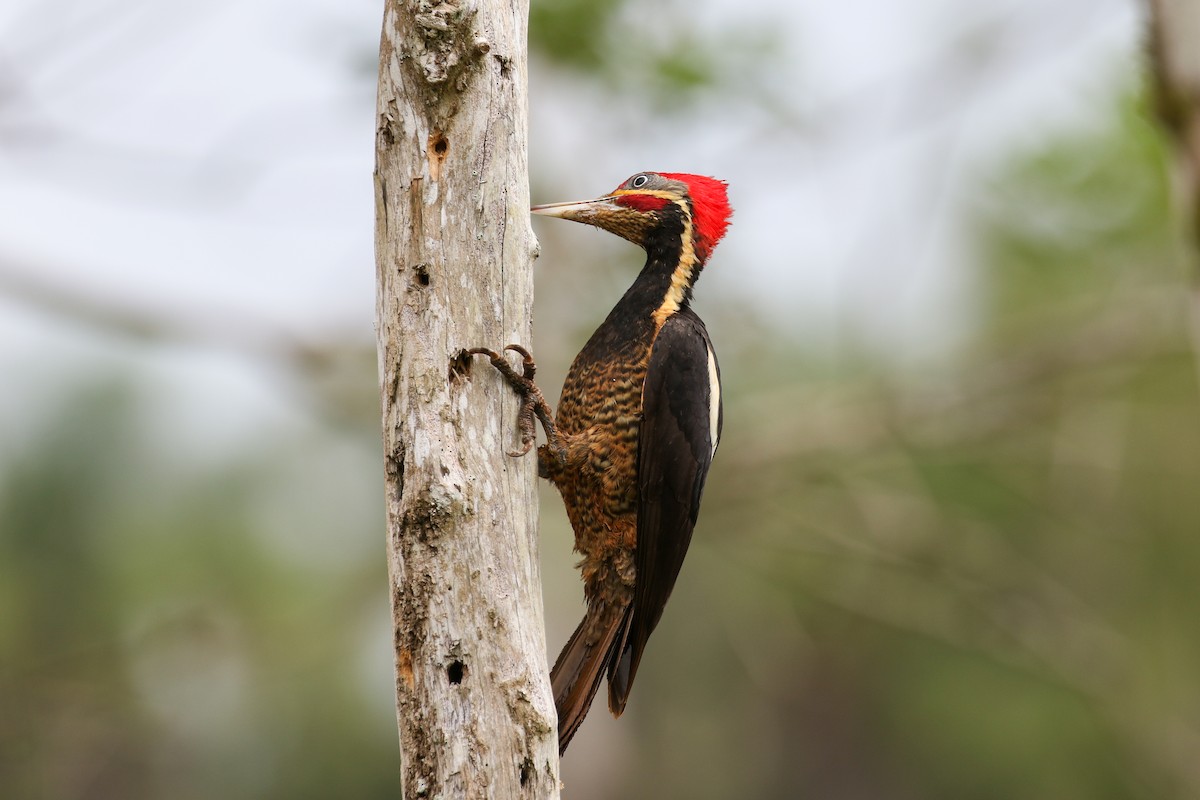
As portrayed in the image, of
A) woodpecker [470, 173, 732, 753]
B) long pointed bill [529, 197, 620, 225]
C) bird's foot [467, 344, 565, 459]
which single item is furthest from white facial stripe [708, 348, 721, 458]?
bird's foot [467, 344, 565, 459]

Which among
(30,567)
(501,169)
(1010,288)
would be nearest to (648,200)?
(501,169)

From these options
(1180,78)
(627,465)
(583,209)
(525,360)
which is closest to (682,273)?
(583,209)

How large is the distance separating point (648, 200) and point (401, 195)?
1.35 meters

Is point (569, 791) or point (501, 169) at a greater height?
point (501, 169)

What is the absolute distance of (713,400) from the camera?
4.29 meters

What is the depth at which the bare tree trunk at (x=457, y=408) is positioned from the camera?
10.1ft

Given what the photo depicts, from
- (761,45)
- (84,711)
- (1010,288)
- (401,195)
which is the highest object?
(761,45)

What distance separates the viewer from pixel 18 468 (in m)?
16.8

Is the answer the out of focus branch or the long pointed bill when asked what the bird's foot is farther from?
the out of focus branch

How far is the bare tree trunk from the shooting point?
3068mm

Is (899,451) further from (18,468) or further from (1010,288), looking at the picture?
(18,468)

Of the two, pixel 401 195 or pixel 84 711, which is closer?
pixel 401 195

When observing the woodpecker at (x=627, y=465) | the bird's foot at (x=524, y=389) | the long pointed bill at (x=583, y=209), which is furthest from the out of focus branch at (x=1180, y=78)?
the long pointed bill at (x=583, y=209)

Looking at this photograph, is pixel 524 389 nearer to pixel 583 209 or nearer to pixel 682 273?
pixel 583 209
